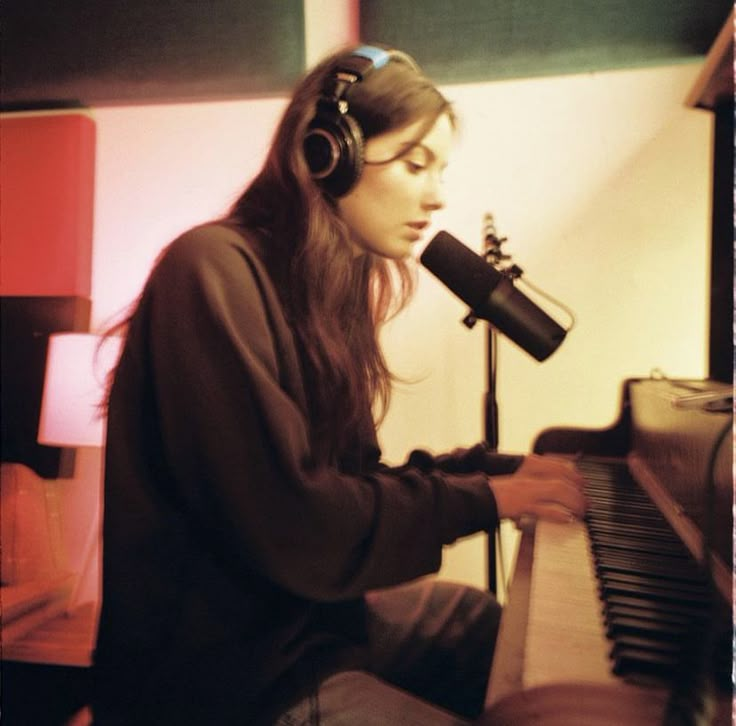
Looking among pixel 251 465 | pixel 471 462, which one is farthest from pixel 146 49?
pixel 251 465

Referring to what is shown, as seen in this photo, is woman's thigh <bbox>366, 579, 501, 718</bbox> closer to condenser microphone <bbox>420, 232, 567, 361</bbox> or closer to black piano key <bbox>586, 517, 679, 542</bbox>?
black piano key <bbox>586, 517, 679, 542</bbox>

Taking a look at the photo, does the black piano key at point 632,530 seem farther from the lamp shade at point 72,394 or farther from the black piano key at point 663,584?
the lamp shade at point 72,394

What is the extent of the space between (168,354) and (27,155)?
1.91 meters

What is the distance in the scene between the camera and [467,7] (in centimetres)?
179

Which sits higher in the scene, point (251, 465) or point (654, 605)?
point (251, 465)

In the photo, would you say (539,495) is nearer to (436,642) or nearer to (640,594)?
(640,594)

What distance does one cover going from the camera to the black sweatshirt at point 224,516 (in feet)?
2.13

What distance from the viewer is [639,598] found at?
25.8 inches

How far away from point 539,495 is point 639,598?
19cm

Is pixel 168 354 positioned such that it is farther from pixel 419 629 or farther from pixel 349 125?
pixel 419 629

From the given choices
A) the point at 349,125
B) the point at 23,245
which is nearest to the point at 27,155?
the point at 23,245

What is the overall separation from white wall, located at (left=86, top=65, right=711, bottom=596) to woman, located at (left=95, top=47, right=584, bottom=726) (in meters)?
1.26

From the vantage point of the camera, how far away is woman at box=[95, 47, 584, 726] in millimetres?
649

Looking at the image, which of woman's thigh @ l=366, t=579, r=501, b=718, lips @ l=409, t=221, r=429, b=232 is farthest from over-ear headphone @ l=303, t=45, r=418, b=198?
woman's thigh @ l=366, t=579, r=501, b=718
